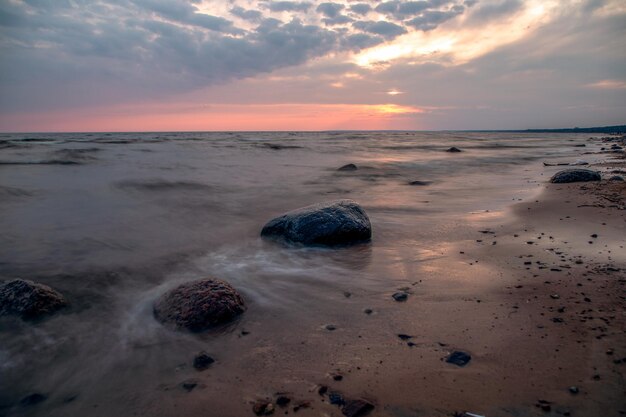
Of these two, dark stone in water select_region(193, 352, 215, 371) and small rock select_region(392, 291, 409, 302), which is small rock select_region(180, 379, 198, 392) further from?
small rock select_region(392, 291, 409, 302)

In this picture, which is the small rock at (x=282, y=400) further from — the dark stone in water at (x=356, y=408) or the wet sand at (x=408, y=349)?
the dark stone in water at (x=356, y=408)

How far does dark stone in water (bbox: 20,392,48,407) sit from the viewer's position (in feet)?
8.58

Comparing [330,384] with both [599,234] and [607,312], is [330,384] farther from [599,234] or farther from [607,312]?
[599,234]

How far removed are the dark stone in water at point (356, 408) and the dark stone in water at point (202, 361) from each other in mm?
1115

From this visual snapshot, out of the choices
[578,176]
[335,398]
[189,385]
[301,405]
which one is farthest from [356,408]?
[578,176]

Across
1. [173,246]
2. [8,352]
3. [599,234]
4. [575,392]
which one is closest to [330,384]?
[575,392]

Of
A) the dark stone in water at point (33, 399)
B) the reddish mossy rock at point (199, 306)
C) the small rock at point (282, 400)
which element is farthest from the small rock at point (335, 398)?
the dark stone in water at point (33, 399)

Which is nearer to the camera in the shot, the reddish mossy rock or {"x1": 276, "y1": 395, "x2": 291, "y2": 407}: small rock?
{"x1": 276, "y1": 395, "x2": 291, "y2": 407}: small rock

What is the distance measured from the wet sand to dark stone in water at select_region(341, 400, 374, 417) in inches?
1.6

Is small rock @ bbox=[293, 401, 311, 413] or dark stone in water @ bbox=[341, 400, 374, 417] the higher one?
dark stone in water @ bbox=[341, 400, 374, 417]

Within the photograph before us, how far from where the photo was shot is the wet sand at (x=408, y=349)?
95.1 inches

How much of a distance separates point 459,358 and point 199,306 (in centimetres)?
225

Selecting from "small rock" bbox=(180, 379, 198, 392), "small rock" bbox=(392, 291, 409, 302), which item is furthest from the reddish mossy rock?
"small rock" bbox=(392, 291, 409, 302)

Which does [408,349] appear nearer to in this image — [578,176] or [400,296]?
[400,296]
